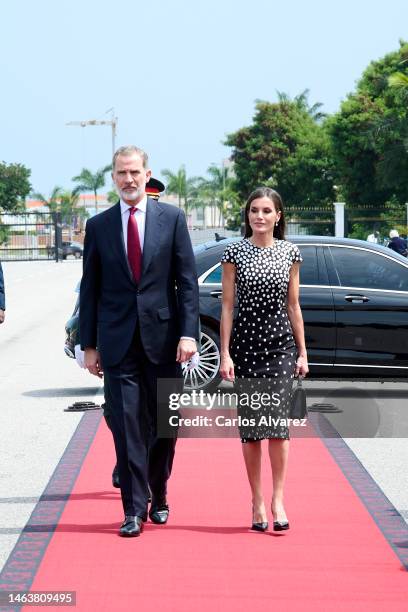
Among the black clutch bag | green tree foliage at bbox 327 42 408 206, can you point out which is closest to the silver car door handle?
the black clutch bag

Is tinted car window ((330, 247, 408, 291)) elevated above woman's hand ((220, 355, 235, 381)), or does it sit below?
above

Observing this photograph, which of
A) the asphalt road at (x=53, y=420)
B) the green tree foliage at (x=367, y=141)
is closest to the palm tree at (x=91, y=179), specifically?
the green tree foliage at (x=367, y=141)

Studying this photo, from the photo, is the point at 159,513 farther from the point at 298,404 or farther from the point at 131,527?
the point at 298,404

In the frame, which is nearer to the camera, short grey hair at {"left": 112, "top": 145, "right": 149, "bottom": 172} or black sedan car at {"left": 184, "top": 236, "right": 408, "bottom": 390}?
short grey hair at {"left": 112, "top": 145, "right": 149, "bottom": 172}

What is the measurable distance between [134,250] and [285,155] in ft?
249

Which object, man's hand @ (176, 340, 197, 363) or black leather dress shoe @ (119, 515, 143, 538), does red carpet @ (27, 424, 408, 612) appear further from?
man's hand @ (176, 340, 197, 363)

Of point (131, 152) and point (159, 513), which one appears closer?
point (131, 152)

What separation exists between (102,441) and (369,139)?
50.5 m

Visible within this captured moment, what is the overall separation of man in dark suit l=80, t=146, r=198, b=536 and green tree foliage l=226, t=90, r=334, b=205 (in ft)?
229

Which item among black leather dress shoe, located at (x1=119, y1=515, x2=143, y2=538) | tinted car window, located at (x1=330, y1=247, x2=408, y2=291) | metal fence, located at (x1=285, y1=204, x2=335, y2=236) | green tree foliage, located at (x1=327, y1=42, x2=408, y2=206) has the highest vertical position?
green tree foliage, located at (x1=327, y1=42, x2=408, y2=206)

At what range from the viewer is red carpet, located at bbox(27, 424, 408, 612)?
543 cm

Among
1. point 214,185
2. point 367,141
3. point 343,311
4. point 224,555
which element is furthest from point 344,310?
point 214,185

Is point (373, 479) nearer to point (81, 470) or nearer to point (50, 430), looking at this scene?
point (81, 470)

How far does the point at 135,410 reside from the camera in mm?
6570
